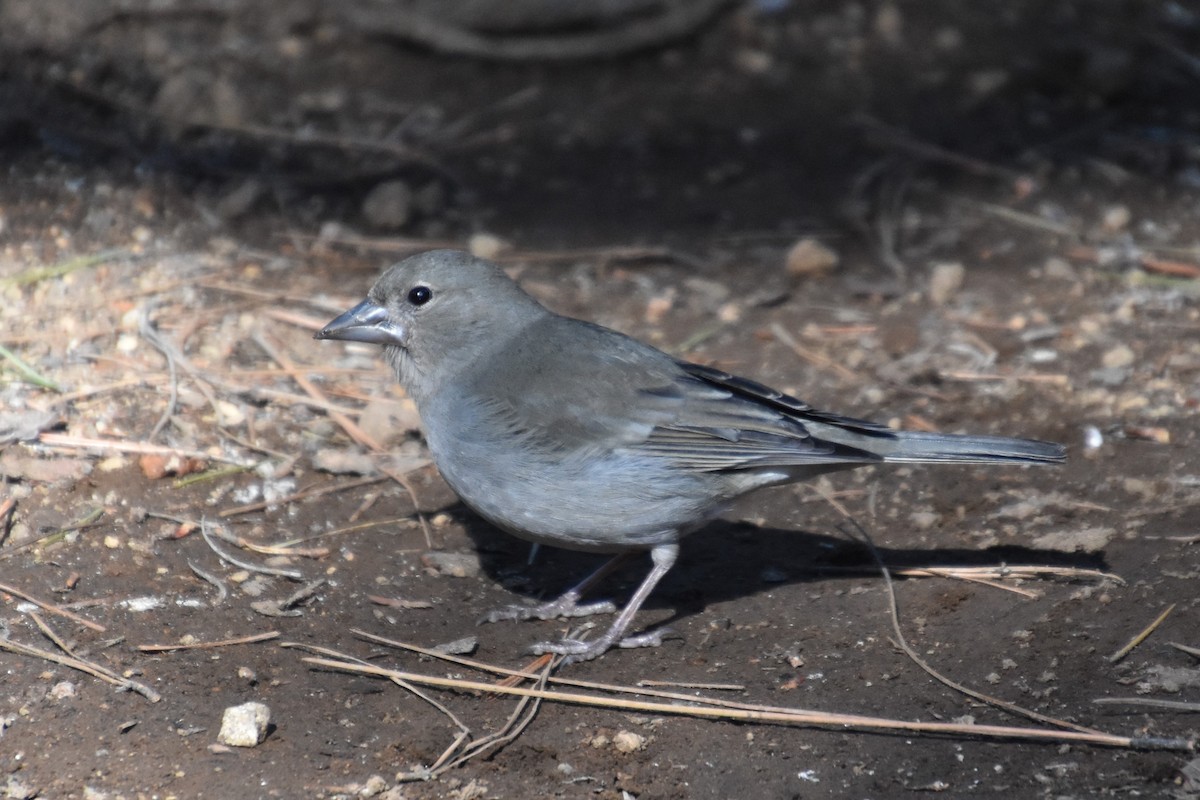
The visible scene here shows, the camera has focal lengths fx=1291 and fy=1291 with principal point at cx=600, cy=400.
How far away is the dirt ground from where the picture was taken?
3.59 meters

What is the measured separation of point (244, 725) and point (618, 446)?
1.46 meters

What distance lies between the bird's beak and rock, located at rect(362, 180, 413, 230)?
187 centimetres

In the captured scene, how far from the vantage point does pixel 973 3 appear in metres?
8.45

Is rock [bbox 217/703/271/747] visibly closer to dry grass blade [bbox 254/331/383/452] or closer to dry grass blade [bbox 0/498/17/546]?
dry grass blade [bbox 0/498/17/546]

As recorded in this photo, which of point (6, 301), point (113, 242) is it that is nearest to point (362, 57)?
point (113, 242)

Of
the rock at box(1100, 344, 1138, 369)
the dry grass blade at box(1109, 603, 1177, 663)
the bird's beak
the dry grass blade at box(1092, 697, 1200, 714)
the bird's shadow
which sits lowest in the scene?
the bird's shadow

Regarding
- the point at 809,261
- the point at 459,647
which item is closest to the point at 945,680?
the point at 459,647

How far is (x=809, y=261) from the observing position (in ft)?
20.7

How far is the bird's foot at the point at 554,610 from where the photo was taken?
4.31 m

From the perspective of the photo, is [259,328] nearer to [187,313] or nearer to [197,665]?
[187,313]

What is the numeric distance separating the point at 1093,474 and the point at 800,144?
3.11 meters

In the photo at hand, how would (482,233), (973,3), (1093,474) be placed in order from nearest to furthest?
(1093,474) → (482,233) → (973,3)

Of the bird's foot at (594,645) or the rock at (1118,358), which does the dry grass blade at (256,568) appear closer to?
the bird's foot at (594,645)

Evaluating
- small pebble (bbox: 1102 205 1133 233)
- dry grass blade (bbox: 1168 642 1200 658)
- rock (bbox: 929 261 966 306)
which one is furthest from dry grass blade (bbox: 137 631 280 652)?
small pebble (bbox: 1102 205 1133 233)
